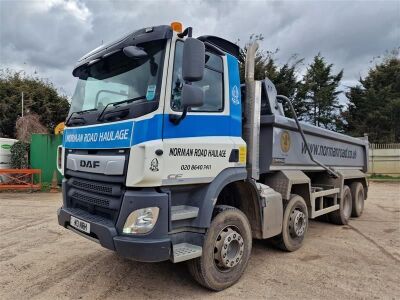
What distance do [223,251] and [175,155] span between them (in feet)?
4.07

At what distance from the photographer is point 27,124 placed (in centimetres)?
2091

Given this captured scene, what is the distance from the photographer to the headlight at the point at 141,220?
350cm

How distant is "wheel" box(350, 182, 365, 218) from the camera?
28.0 ft

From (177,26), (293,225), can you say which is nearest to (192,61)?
(177,26)

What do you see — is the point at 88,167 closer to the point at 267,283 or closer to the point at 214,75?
the point at 214,75

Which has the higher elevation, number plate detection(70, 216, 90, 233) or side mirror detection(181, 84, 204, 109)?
side mirror detection(181, 84, 204, 109)

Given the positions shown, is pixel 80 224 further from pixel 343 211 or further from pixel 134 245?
pixel 343 211

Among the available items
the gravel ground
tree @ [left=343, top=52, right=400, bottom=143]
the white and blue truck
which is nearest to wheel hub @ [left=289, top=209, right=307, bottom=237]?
the white and blue truck

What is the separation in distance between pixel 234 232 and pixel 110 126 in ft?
6.04

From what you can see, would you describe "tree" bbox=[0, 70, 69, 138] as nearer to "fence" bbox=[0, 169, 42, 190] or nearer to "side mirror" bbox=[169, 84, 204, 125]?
"fence" bbox=[0, 169, 42, 190]

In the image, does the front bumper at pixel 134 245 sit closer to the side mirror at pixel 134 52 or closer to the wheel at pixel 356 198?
the side mirror at pixel 134 52

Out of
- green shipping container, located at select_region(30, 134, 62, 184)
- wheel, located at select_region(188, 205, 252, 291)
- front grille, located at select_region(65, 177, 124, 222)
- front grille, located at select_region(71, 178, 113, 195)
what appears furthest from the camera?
green shipping container, located at select_region(30, 134, 62, 184)

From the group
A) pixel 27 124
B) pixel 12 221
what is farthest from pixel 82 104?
pixel 27 124

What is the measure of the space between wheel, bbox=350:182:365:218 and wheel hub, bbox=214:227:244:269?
17.2 ft
